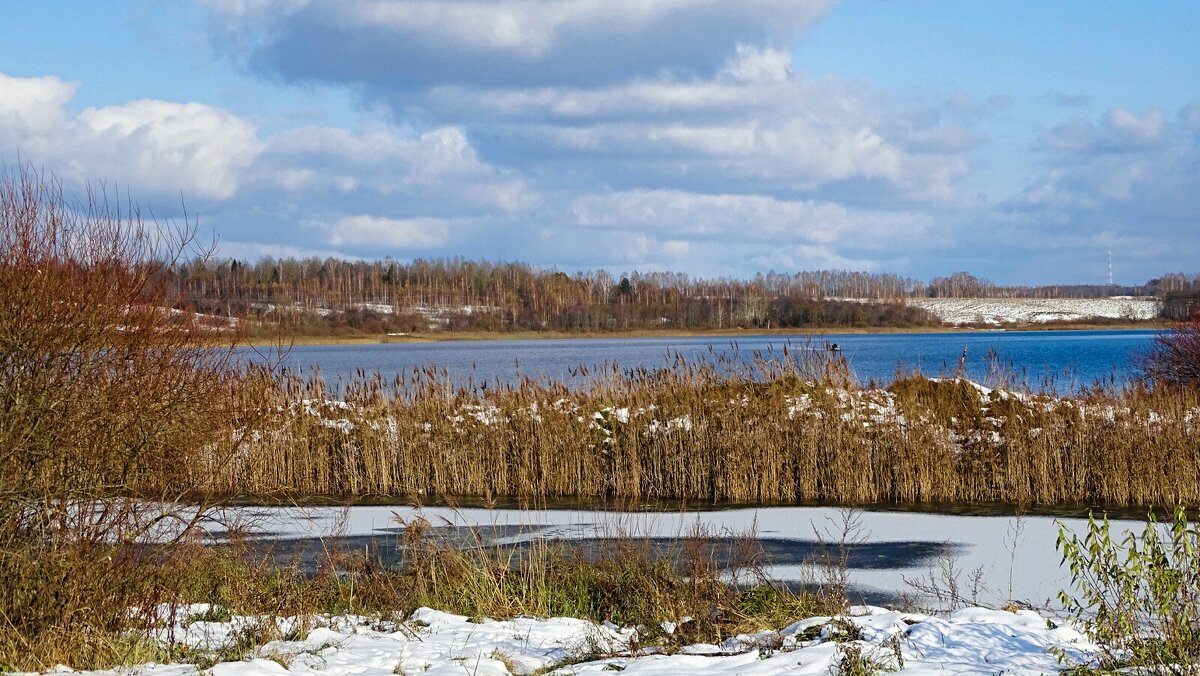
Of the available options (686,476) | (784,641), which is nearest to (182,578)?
(784,641)

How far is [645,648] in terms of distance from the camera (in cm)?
696

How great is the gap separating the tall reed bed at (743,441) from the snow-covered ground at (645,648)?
8.32m

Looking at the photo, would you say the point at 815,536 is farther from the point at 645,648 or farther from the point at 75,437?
the point at 75,437

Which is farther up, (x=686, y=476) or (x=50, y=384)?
(x=50, y=384)

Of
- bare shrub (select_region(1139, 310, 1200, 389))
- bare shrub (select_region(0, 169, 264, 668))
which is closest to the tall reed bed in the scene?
bare shrub (select_region(1139, 310, 1200, 389))

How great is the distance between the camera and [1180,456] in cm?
1536

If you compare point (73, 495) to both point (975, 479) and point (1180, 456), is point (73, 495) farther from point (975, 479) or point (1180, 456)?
point (1180, 456)

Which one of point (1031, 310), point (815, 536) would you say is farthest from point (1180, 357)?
point (1031, 310)

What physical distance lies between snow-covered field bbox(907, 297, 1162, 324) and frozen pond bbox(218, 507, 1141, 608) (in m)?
121

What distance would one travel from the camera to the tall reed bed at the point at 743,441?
1609 cm

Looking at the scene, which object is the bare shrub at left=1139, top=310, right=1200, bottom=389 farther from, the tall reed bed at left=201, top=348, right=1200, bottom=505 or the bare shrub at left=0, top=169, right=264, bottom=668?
the bare shrub at left=0, top=169, right=264, bottom=668

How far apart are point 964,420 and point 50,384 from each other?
1470 cm

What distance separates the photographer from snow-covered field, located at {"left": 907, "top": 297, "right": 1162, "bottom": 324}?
135 m

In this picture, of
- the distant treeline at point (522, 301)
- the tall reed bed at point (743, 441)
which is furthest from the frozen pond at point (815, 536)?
the distant treeline at point (522, 301)
